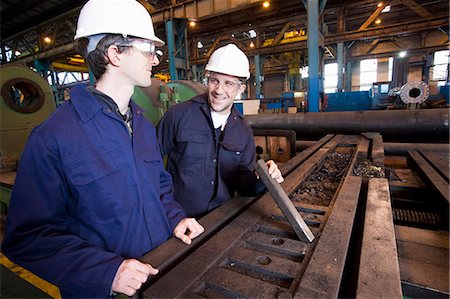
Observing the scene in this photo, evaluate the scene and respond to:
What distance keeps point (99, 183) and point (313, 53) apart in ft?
16.4

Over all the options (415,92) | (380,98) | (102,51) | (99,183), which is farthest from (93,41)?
(380,98)

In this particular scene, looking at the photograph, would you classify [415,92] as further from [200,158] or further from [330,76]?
[330,76]

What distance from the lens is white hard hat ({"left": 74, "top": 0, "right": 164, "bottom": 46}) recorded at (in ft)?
2.97

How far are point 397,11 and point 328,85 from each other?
535 centimetres

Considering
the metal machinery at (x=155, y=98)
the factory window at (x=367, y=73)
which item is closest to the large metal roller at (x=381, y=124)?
the metal machinery at (x=155, y=98)

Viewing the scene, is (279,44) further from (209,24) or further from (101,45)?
(101,45)

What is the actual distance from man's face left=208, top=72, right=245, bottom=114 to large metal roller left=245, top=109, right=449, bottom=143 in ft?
8.57

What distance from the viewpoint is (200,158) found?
1.57 metres

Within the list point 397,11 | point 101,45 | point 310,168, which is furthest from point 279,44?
point 101,45

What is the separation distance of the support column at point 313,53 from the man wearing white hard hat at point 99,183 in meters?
4.49

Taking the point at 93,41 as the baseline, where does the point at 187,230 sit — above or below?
below

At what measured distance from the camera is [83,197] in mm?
840

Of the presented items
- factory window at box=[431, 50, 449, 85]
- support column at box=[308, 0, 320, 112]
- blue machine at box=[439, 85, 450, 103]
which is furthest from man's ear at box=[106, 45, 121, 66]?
factory window at box=[431, 50, 449, 85]

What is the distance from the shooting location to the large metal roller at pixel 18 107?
3334 millimetres
